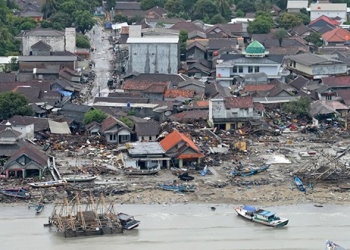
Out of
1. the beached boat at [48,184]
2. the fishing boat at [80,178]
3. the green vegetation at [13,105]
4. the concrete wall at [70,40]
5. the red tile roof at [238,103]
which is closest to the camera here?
the beached boat at [48,184]

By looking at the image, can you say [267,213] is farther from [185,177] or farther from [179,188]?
[185,177]

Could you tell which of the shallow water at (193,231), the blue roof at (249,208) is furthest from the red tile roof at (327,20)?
the blue roof at (249,208)

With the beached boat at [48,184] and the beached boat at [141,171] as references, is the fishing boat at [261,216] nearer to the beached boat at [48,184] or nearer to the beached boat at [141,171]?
the beached boat at [141,171]

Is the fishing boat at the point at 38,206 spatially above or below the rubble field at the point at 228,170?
below

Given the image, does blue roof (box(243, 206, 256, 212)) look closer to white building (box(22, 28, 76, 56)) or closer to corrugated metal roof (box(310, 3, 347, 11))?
white building (box(22, 28, 76, 56))

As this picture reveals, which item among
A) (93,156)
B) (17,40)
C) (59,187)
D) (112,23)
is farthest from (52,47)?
(59,187)
